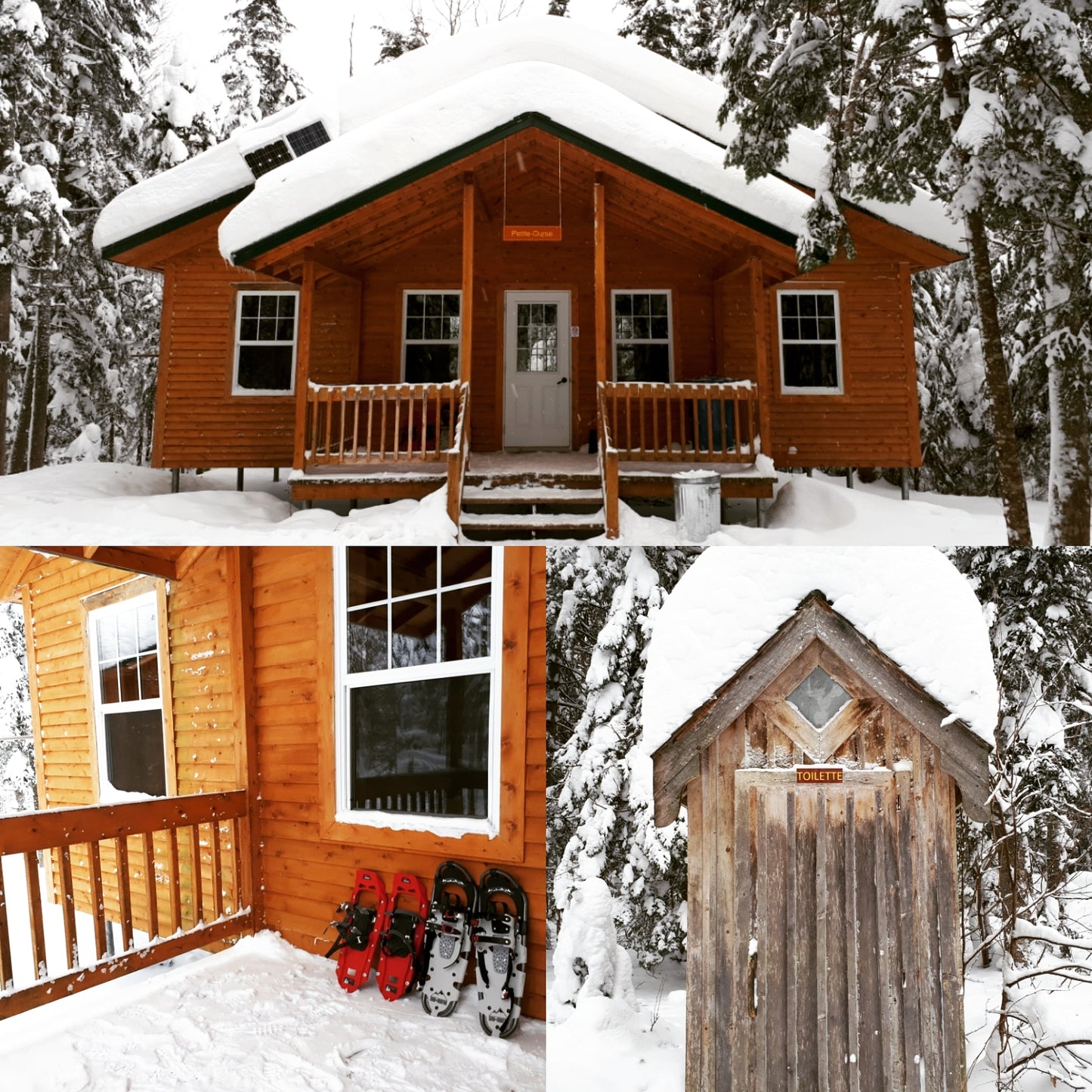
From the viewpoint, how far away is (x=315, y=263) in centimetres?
925

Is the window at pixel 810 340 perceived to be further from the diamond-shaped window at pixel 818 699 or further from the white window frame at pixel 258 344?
the diamond-shaped window at pixel 818 699

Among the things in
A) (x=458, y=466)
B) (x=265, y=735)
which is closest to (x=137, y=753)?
(x=265, y=735)

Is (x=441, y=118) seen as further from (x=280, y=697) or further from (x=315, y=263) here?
(x=280, y=697)

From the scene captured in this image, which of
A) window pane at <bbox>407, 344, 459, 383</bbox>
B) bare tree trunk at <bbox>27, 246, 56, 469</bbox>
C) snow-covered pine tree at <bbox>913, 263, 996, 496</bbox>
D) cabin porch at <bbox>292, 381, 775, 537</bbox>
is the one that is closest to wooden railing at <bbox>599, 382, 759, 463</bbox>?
cabin porch at <bbox>292, 381, 775, 537</bbox>

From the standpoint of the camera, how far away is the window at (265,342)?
11086 mm

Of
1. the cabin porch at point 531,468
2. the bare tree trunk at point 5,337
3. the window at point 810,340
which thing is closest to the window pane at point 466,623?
the cabin porch at point 531,468

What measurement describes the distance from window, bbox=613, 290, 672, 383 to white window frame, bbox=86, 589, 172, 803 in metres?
7.64

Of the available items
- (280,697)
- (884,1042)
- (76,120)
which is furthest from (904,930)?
(76,120)

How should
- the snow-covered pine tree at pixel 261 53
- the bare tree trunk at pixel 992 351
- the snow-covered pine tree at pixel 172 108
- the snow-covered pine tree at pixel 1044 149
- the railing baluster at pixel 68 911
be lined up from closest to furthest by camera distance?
the railing baluster at pixel 68 911, the snow-covered pine tree at pixel 1044 149, the bare tree trunk at pixel 992 351, the snow-covered pine tree at pixel 172 108, the snow-covered pine tree at pixel 261 53

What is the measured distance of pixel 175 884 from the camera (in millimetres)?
4293

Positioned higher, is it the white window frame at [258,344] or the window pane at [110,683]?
the white window frame at [258,344]

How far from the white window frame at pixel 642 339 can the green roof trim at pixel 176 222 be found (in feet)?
13.9

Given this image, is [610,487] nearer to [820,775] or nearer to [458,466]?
[458,466]

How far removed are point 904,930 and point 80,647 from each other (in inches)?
122
